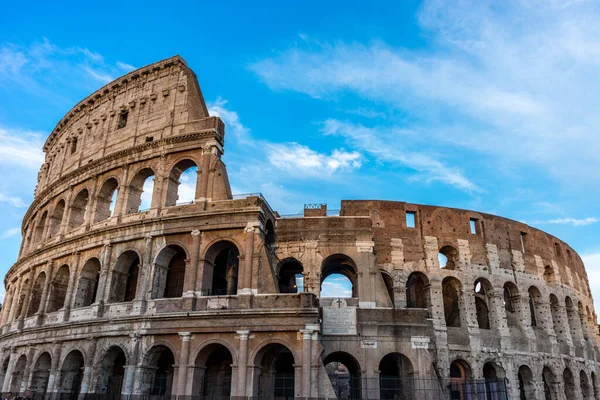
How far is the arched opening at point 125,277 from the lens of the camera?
18.3m

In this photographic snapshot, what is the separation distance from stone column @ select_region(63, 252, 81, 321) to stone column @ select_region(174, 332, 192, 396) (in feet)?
20.6

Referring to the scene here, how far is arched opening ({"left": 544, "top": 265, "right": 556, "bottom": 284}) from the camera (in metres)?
25.2

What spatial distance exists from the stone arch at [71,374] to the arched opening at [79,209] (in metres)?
6.42

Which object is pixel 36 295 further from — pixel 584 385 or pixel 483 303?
pixel 584 385

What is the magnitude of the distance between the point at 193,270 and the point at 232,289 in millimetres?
1868

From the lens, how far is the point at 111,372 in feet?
57.3

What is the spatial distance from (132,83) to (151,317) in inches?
485

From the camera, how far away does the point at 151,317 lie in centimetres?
1631

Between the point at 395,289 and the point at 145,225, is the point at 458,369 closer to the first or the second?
the point at 395,289

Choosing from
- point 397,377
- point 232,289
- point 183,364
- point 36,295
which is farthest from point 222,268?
point 36,295

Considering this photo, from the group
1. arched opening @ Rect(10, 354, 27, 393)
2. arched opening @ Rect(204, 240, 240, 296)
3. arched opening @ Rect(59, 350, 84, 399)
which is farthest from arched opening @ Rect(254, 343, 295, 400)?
arched opening @ Rect(10, 354, 27, 393)

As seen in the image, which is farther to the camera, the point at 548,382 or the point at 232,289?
the point at 548,382

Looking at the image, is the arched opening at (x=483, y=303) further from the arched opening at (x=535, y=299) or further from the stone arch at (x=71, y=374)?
the stone arch at (x=71, y=374)

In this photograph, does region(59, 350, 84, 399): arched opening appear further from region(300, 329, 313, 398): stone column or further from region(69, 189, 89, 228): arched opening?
region(300, 329, 313, 398): stone column
